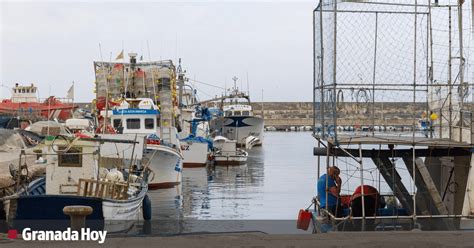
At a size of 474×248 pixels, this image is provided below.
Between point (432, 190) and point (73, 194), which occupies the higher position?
point (432, 190)

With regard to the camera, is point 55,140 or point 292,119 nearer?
point 55,140

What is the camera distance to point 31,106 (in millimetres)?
61594

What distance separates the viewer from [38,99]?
67500 millimetres

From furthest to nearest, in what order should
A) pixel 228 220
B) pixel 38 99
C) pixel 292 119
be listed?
pixel 292 119 → pixel 38 99 → pixel 228 220

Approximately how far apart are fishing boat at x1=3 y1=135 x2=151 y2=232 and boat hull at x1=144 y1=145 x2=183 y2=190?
42.1 ft

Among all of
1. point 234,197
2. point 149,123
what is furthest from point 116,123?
point 234,197

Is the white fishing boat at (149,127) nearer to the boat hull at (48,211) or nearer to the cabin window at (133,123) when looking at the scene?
the cabin window at (133,123)

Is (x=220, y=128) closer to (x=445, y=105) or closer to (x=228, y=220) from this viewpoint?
(x=228, y=220)

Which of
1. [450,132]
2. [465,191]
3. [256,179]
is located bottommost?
[256,179]

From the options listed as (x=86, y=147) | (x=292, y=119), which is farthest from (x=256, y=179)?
(x=292, y=119)

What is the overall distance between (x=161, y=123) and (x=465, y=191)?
2450 cm

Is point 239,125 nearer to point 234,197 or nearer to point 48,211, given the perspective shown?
point 234,197

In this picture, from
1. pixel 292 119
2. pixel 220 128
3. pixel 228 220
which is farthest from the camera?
pixel 292 119

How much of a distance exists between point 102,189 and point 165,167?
16851 millimetres
